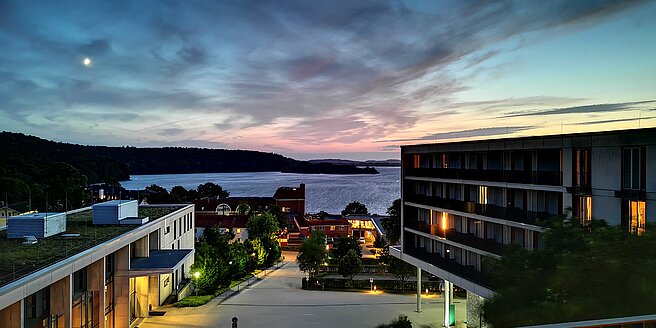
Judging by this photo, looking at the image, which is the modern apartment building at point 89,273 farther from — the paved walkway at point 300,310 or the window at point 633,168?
the window at point 633,168

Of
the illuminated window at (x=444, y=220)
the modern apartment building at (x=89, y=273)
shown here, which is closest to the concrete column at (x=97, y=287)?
the modern apartment building at (x=89, y=273)

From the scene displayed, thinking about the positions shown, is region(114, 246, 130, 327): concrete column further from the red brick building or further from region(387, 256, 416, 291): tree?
the red brick building

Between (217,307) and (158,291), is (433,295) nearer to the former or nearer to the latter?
(217,307)

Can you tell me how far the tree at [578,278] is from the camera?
1183 cm

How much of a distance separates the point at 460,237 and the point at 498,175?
4757 millimetres

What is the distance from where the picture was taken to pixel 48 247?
20.5 metres

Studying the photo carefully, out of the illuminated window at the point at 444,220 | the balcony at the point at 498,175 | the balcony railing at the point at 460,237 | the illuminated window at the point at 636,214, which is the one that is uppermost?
the balcony at the point at 498,175

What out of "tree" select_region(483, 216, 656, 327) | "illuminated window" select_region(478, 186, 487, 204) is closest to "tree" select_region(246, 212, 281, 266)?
"illuminated window" select_region(478, 186, 487, 204)

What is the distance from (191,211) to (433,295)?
2221 cm

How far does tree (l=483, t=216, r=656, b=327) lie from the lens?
1183 cm

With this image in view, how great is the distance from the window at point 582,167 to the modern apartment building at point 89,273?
21711 millimetres

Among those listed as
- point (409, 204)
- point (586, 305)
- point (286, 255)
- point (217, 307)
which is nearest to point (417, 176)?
point (409, 204)

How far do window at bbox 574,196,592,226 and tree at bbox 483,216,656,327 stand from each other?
5.22 metres

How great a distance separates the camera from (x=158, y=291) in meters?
31.6
